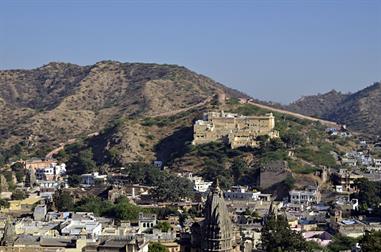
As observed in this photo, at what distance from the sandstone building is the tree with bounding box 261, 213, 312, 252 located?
31132 mm

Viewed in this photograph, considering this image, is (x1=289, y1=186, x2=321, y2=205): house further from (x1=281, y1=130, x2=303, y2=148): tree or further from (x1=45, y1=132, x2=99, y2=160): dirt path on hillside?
(x1=45, y1=132, x2=99, y2=160): dirt path on hillside

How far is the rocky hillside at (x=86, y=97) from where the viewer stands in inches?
3691

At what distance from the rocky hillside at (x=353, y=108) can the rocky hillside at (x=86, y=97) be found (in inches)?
884

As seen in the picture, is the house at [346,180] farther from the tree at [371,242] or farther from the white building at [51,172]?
the white building at [51,172]

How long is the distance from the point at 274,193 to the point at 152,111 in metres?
39.4

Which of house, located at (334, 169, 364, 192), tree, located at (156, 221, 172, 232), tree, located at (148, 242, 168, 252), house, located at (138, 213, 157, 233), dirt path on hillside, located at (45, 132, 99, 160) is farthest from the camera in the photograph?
dirt path on hillside, located at (45, 132, 99, 160)

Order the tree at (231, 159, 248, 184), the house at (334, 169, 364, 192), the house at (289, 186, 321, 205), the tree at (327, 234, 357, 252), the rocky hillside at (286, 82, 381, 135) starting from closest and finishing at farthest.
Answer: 1. the tree at (327, 234, 357, 252)
2. the house at (289, 186, 321, 205)
3. the house at (334, 169, 364, 192)
4. the tree at (231, 159, 248, 184)
5. the rocky hillside at (286, 82, 381, 135)

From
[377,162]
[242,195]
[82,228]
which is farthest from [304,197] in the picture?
[82,228]

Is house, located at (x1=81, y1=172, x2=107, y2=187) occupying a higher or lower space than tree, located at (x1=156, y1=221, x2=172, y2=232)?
higher

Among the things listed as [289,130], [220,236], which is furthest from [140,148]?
[220,236]

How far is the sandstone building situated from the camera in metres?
70.0

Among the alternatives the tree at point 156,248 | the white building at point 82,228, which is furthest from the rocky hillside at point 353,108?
the tree at point 156,248

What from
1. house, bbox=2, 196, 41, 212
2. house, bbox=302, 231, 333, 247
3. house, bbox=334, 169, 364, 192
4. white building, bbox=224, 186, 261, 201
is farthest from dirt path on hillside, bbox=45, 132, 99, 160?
A: house, bbox=302, 231, 333, 247

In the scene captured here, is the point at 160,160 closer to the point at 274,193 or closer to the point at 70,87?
the point at 274,193
